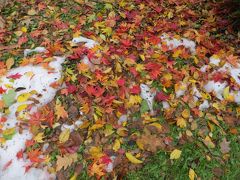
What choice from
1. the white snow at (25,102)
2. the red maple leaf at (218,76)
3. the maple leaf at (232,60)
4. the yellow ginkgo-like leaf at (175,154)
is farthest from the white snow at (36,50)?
the maple leaf at (232,60)

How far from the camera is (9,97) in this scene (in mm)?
3564

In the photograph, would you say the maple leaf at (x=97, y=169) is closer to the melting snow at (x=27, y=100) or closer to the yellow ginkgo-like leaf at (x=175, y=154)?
the melting snow at (x=27, y=100)

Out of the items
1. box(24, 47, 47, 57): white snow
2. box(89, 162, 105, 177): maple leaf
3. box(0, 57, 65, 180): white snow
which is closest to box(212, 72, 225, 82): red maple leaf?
box(89, 162, 105, 177): maple leaf

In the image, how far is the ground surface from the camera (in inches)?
131

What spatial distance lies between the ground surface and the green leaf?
0.4 inches

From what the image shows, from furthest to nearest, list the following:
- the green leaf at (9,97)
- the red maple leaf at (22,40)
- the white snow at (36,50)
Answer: the red maple leaf at (22,40), the white snow at (36,50), the green leaf at (9,97)

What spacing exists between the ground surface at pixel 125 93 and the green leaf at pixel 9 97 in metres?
0.01

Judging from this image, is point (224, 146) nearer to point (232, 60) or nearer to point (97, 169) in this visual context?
point (232, 60)

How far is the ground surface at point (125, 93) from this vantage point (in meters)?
3.32

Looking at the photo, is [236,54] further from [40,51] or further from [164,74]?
[40,51]

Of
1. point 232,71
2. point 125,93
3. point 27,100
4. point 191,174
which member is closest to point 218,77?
point 232,71

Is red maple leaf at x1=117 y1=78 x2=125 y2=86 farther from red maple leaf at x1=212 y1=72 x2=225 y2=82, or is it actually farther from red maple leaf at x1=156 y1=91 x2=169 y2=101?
red maple leaf at x1=212 y1=72 x2=225 y2=82

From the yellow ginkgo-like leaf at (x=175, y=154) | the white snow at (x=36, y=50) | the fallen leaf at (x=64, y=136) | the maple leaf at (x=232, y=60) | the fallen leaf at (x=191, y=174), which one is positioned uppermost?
the white snow at (x=36, y=50)

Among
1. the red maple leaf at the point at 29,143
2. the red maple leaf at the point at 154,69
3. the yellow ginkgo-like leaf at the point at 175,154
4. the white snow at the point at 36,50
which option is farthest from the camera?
the white snow at the point at 36,50
